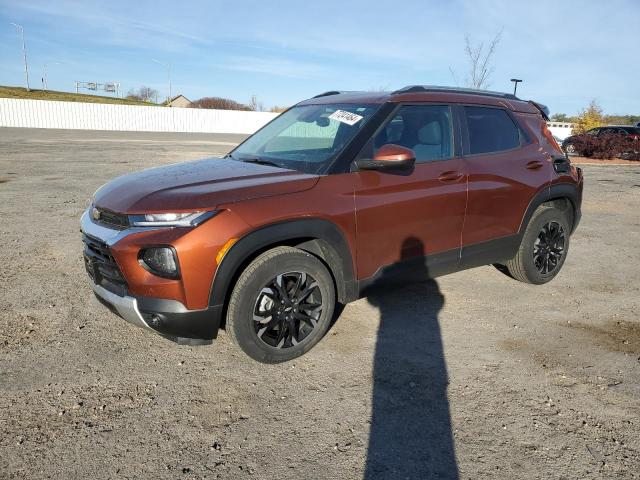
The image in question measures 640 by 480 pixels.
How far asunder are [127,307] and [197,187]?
0.86 metres

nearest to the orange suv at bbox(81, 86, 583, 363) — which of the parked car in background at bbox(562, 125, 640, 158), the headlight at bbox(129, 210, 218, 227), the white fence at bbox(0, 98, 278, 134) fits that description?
the headlight at bbox(129, 210, 218, 227)

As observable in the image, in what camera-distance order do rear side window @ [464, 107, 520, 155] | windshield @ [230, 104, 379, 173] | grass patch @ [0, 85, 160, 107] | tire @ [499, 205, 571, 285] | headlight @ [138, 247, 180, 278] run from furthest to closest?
grass patch @ [0, 85, 160, 107], tire @ [499, 205, 571, 285], rear side window @ [464, 107, 520, 155], windshield @ [230, 104, 379, 173], headlight @ [138, 247, 180, 278]

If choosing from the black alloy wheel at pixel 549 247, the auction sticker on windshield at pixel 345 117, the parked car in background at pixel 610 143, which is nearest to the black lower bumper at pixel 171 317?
the auction sticker on windshield at pixel 345 117

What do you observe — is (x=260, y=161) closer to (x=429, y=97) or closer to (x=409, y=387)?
(x=429, y=97)

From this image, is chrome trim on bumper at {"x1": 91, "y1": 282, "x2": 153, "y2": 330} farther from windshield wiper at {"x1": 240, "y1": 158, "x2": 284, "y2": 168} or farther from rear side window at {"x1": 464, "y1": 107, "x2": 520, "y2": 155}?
rear side window at {"x1": 464, "y1": 107, "x2": 520, "y2": 155}

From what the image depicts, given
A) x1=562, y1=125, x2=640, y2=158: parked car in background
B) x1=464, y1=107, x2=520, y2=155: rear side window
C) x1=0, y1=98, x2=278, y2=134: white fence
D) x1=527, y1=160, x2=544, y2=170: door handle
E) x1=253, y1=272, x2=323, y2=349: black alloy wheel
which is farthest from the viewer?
x1=0, y1=98, x2=278, y2=134: white fence

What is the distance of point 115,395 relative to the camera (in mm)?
2977

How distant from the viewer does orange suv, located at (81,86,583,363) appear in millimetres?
2928

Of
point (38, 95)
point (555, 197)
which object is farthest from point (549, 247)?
point (38, 95)

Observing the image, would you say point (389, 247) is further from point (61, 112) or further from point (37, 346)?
point (61, 112)

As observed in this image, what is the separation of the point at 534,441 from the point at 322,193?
1935 mm

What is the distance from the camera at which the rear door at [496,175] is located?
4184mm

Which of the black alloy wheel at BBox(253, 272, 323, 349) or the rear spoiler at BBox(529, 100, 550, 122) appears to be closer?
the black alloy wheel at BBox(253, 272, 323, 349)

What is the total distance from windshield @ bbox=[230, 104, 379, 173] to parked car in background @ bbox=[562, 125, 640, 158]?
21.3 m
